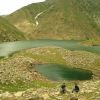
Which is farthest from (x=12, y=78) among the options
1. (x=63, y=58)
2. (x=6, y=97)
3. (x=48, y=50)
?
(x=48, y=50)

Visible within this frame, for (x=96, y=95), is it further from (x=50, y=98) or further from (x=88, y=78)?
(x=88, y=78)

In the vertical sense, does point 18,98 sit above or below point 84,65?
above

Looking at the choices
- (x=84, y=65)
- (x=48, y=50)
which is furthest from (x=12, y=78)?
(x=48, y=50)

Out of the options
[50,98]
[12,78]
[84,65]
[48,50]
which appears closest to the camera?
[50,98]

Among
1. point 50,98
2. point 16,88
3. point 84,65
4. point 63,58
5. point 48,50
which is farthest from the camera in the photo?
point 48,50

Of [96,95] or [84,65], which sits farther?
[84,65]

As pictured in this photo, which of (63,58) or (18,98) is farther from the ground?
(18,98)

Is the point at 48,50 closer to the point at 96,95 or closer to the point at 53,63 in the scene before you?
the point at 53,63

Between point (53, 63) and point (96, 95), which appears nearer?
point (96, 95)

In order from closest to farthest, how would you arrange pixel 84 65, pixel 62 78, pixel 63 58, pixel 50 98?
pixel 50 98
pixel 62 78
pixel 84 65
pixel 63 58
